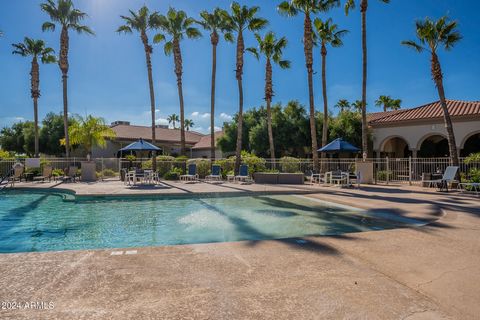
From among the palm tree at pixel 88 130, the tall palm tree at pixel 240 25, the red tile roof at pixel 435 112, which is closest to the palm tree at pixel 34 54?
the palm tree at pixel 88 130

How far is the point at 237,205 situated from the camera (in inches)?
448

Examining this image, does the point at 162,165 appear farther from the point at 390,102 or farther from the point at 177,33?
the point at 390,102

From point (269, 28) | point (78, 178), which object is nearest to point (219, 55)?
point (269, 28)

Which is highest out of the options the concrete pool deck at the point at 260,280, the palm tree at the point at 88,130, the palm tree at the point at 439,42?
the palm tree at the point at 439,42

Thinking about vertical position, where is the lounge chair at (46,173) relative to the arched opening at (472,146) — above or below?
below

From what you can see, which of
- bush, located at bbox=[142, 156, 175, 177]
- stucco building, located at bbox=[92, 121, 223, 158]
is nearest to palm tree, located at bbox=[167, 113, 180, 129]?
stucco building, located at bbox=[92, 121, 223, 158]

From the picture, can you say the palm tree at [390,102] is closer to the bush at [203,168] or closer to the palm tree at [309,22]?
the palm tree at [309,22]

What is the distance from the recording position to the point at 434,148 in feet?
94.7

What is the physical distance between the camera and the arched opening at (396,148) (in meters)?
29.2

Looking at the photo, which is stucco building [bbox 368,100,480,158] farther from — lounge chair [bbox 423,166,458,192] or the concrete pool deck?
the concrete pool deck

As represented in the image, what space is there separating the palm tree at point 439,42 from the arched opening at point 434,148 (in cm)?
1238

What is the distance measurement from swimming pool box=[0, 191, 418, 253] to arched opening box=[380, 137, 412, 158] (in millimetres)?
19759

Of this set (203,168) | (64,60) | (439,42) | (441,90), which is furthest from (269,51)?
(64,60)

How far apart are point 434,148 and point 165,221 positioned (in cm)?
2802
